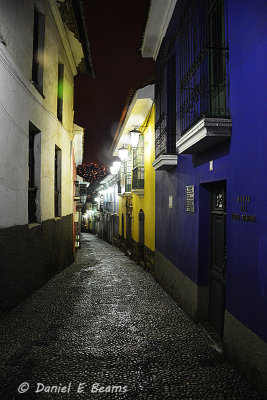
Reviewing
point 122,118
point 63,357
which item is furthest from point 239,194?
point 122,118

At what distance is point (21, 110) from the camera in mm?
6551

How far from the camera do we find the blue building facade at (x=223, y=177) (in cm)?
354

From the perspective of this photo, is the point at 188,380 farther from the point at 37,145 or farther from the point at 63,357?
the point at 37,145

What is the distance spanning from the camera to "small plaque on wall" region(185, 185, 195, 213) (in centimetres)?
616

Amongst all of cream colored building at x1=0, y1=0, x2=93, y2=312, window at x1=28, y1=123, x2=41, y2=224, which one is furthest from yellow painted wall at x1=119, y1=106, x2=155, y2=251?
window at x1=28, y1=123, x2=41, y2=224

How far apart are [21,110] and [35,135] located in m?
1.63

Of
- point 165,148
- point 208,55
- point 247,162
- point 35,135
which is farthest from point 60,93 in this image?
point 247,162

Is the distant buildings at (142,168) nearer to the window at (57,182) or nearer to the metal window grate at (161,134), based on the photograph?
the metal window grate at (161,134)

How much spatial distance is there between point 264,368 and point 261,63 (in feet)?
10.8

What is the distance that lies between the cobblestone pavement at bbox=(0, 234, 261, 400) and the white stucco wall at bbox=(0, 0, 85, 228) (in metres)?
1.99

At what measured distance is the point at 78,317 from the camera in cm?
595

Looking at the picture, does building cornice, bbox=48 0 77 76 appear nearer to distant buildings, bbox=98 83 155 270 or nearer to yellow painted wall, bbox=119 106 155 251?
distant buildings, bbox=98 83 155 270

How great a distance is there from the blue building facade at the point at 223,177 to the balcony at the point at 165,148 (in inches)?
1.0

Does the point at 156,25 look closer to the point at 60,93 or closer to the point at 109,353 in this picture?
the point at 60,93
